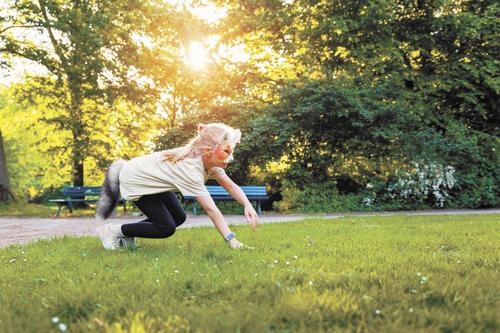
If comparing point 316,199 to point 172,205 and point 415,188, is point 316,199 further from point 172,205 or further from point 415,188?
point 172,205

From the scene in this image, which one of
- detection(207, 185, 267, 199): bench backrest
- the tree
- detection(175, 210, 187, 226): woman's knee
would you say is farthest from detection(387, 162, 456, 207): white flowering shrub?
the tree

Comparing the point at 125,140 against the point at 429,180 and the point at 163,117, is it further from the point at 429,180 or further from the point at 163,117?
the point at 429,180

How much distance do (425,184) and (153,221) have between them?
1025 centimetres

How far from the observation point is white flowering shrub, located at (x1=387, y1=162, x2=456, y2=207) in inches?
503

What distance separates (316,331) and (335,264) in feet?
5.14

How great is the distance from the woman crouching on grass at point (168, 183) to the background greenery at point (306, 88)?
8.30m

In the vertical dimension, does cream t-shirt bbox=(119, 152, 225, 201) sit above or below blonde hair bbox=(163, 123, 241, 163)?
below

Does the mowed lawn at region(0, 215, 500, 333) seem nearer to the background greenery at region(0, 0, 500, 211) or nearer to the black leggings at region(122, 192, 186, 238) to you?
the black leggings at region(122, 192, 186, 238)

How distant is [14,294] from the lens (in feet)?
9.91

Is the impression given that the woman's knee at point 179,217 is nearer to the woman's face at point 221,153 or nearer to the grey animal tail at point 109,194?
→ the grey animal tail at point 109,194

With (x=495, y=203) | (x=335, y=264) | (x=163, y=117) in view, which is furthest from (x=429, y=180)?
(x=163, y=117)

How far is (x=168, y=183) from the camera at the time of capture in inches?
180

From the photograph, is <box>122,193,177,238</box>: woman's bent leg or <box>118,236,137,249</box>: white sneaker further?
<box>118,236,137,249</box>: white sneaker

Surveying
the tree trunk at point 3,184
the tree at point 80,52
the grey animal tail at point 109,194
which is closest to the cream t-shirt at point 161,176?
the grey animal tail at point 109,194
